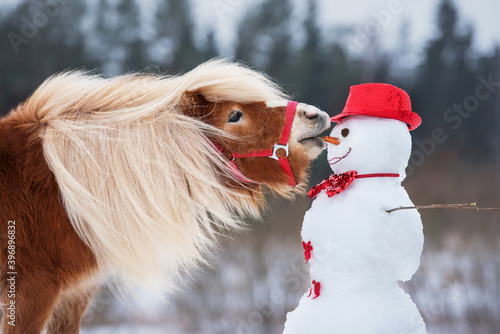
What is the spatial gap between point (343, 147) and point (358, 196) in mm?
193

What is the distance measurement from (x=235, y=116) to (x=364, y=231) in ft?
2.31

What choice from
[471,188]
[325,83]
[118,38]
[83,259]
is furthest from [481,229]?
[118,38]

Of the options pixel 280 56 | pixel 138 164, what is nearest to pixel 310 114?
pixel 138 164

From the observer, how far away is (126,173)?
Answer: 1.92m

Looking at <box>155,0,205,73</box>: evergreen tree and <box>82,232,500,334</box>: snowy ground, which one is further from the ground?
<box>155,0,205,73</box>: evergreen tree

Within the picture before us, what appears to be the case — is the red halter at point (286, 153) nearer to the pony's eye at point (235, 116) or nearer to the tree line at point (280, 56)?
the pony's eye at point (235, 116)

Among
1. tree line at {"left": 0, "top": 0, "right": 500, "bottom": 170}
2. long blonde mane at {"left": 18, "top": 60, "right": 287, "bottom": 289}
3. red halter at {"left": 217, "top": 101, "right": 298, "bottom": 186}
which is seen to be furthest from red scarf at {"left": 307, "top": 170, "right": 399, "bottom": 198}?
tree line at {"left": 0, "top": 0, "right": 500, "bottom": 170}

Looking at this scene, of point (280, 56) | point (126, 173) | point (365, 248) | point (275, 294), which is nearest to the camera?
point (365, 248)

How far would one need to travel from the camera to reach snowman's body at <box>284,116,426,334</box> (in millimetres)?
1649

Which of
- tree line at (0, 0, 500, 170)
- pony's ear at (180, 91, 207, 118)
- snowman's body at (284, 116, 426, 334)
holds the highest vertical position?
pony's ear at (180, 91, 207, 118)

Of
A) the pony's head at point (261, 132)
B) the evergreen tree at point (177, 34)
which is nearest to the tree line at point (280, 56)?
the evergreen tree at point (177, 34)

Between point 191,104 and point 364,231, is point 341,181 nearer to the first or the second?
point 364,231

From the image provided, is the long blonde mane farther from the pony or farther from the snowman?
the snowman

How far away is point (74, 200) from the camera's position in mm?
1804
